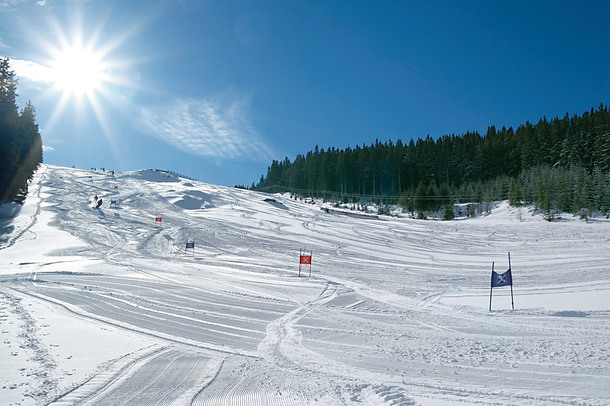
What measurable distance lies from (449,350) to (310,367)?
372cm

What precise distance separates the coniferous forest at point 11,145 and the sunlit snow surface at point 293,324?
7251mm

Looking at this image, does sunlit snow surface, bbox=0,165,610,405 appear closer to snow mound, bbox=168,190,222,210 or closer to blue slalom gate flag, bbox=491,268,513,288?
blue slalom gate flag, bbox=491,268,513,288

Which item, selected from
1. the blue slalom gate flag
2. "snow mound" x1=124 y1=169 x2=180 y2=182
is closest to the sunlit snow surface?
the blue slalom gate flag

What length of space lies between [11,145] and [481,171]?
288ft

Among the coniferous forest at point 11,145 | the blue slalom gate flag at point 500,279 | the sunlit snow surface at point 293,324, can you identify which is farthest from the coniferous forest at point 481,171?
the coniferous forest at point 11,145

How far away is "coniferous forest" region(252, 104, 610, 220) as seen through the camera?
48.7 m

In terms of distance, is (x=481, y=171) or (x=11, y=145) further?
(x=481, y=171)

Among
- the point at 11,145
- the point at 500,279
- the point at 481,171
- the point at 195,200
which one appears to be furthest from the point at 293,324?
the point at 481,171

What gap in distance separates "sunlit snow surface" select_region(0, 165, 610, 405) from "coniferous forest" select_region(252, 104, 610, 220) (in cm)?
2149

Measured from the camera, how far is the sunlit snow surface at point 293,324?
593cm

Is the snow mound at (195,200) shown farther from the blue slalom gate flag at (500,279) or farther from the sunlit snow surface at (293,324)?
the blue slalom gate flag at (500,279)

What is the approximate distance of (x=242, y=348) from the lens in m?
8.22

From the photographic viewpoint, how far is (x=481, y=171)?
80688 millimetres

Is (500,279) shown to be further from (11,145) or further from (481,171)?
(481,171)
